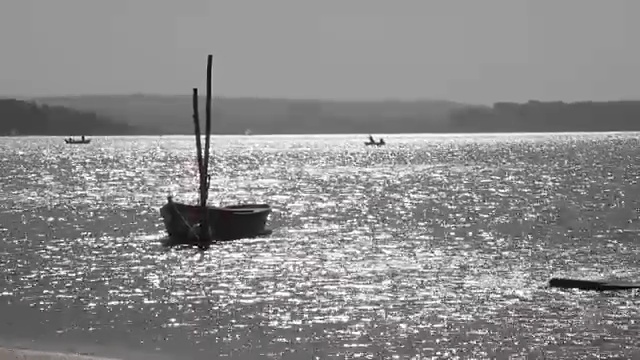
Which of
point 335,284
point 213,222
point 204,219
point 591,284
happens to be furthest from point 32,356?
point 213,222

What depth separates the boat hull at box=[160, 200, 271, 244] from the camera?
54.6 meters

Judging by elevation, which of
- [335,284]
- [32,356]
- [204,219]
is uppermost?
[32,356]

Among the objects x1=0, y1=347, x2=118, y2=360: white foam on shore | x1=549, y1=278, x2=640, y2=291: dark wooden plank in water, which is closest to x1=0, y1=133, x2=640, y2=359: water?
x1=549, y1=278, x2=640, y2=291: dark wooden plank in water

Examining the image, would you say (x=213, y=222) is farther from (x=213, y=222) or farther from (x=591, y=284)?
(x=591, y=284)

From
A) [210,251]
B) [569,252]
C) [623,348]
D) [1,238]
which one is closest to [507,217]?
[569,252]

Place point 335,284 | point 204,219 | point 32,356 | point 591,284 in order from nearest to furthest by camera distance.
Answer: point 32,356 < point 591,284 < point 335,284 < point 204,219

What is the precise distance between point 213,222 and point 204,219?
1181mm

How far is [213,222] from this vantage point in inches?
2197

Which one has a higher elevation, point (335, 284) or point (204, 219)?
point (204, 219)

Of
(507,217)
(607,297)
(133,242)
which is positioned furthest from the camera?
(507,217)

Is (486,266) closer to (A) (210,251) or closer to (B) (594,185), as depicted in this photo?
(A) (210,251)

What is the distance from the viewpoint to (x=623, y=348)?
1054 inches

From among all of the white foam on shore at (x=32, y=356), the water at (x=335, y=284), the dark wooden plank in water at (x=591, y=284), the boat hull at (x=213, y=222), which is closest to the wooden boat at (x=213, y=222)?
the boat hull at (x=213, y=222)

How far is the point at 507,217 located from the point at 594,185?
45.1 meters
